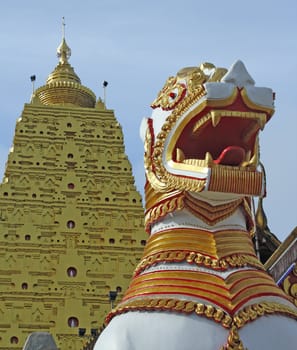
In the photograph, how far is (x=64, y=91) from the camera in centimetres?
3319

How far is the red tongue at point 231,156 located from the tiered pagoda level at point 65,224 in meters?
18.9

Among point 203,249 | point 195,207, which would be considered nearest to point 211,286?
point 203,249

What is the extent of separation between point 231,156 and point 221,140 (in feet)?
0.82

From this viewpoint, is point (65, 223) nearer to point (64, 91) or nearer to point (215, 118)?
point (64, 91)

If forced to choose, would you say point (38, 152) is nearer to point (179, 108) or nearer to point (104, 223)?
point (104, 223)

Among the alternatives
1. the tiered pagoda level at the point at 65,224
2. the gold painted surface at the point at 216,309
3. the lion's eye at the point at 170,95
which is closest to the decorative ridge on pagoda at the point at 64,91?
the tiered pagoda level at the point at 65,224

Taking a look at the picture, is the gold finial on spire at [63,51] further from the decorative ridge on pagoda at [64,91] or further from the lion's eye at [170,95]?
the lion's eye at [170,95]

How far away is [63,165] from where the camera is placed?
3048 centimetres

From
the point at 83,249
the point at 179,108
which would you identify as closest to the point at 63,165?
the point at 83,249

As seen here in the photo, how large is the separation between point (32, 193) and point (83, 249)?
224 centimetres

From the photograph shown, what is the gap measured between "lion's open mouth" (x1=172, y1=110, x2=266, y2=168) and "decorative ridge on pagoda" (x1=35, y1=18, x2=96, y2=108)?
961 inches

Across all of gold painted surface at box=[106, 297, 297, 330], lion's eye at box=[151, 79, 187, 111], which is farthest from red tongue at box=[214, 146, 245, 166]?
gold painted surface at box=[106, 297, 297, 330]

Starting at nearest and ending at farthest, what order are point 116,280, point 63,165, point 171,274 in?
1. point 171,274
2. point 116,280
3. point 63,165

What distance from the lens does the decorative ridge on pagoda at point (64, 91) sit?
33.1 metres
